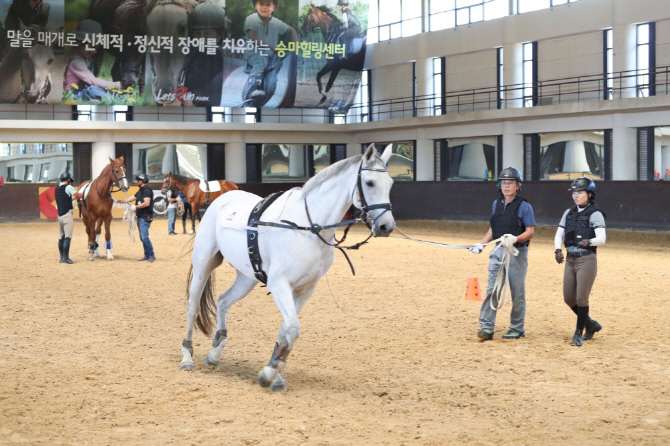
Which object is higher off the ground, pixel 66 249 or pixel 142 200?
pixel 142 200

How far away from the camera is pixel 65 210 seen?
48.4 ft

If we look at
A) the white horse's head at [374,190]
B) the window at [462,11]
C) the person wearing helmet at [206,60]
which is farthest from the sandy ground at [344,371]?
the person wearing helmet at [206,60]

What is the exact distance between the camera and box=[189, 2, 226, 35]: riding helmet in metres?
29.5

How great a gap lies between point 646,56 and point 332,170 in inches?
851

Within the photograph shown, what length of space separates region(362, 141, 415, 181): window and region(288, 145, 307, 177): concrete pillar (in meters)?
3.66

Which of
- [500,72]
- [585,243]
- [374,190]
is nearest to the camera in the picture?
[374,190]

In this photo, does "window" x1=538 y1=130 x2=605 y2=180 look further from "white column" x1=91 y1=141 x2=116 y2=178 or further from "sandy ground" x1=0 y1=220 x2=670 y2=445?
"white column" x1=91 y1=141 x2=116 y2=178

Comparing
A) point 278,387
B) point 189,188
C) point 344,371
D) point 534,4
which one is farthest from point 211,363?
point 534,4

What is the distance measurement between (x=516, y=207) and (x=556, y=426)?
3.25 m

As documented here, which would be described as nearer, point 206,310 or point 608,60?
point 206,310

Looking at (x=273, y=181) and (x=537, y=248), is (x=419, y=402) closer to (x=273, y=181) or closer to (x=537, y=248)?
(x=537, y=248)

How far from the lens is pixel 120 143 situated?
32.4 metres

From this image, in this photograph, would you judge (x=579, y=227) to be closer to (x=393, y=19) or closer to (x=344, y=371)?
(x=344, y=371)

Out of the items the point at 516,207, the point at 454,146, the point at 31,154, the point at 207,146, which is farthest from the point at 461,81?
the point at 516,207
